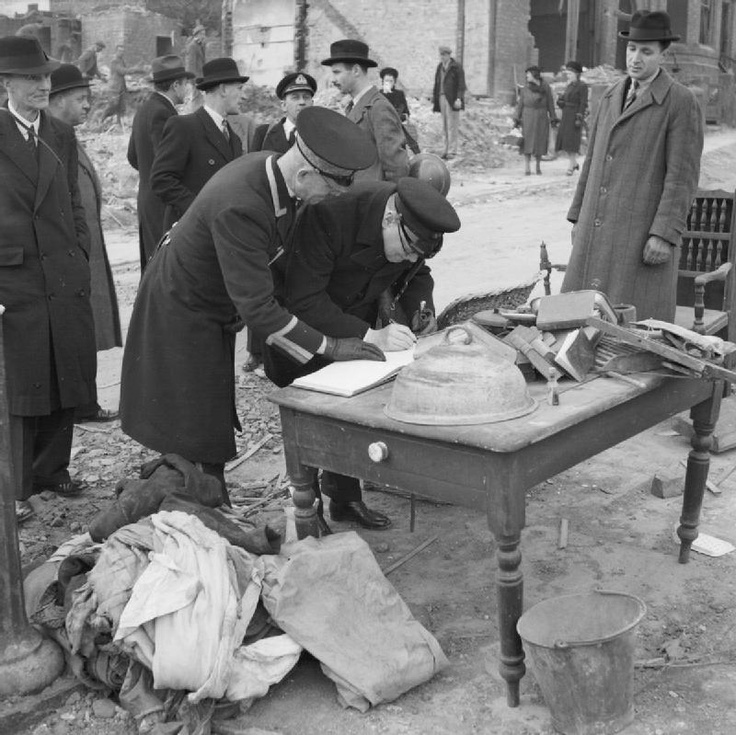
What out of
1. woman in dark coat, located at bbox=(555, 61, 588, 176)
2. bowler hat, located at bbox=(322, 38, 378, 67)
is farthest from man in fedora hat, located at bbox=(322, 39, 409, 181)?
woman in dark coat, located at bbox=(555, 61, 588, 176)

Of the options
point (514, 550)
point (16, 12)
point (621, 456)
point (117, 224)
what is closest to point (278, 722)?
point (514, 550)

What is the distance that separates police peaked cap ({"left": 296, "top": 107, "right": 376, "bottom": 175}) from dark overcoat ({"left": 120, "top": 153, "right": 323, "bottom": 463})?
0.76 feet

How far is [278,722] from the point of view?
3098 mm

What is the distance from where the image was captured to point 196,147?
612 centimetres

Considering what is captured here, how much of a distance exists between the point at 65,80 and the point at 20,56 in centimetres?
125

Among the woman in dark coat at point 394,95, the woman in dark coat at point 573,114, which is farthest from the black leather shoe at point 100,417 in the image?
the woman in dark coat at point 573,114

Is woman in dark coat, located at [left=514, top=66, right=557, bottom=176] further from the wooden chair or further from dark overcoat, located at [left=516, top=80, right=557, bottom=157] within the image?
the wooden chair

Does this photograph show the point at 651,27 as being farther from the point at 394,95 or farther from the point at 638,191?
the point at 394,95

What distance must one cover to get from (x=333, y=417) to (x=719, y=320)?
327 cm

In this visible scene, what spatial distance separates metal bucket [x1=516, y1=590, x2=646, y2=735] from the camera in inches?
113

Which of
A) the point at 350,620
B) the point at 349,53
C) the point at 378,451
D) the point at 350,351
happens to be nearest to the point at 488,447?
the point at 378,451

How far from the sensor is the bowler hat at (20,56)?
428cm

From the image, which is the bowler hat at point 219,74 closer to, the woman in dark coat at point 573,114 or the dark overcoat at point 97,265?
the dark overcoat at point 97,265

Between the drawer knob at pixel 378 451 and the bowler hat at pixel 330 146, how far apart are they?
96cm
